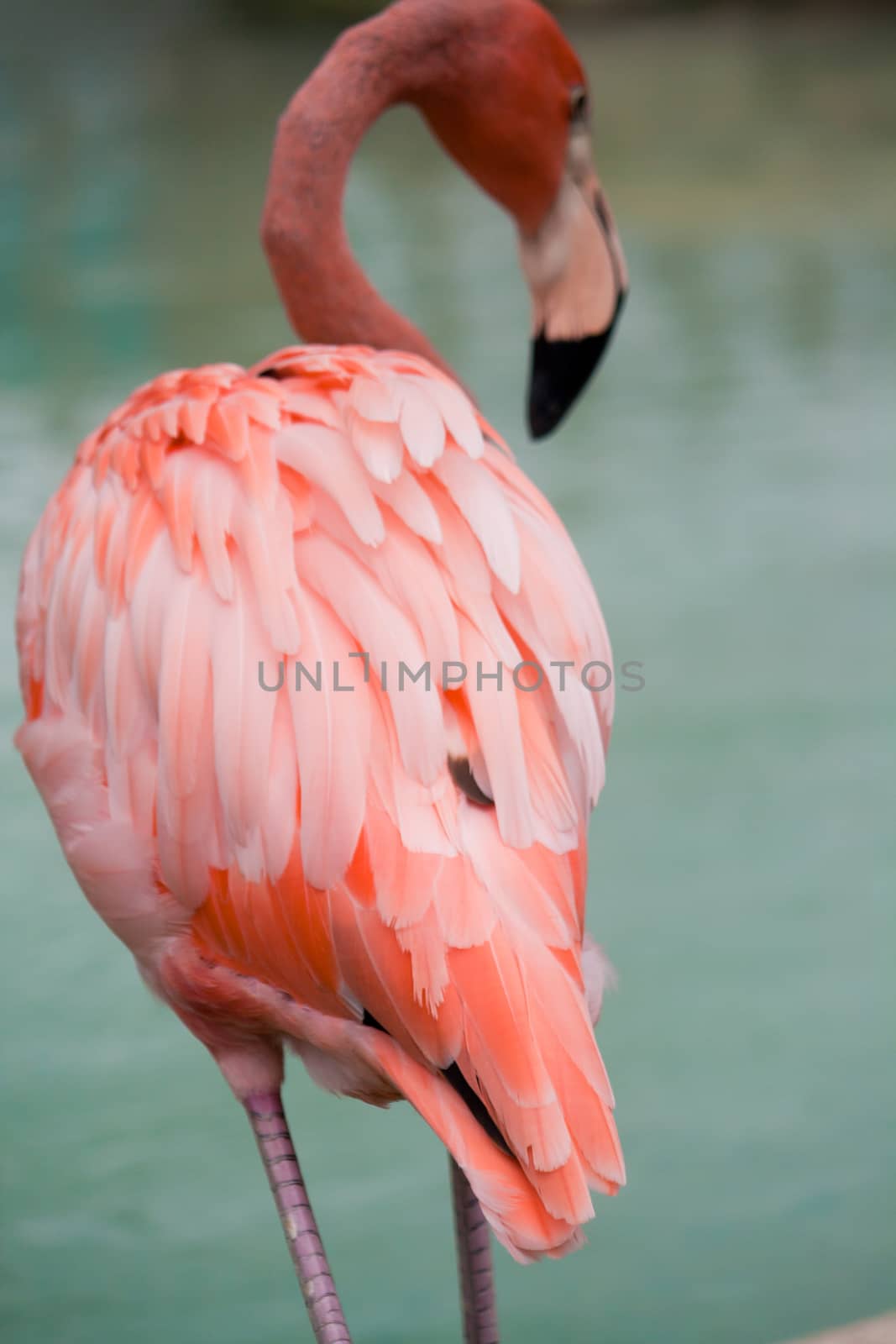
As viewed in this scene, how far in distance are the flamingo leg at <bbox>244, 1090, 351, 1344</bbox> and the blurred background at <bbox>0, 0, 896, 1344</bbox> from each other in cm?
50

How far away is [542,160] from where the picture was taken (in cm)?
189

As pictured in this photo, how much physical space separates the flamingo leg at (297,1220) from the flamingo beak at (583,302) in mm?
984

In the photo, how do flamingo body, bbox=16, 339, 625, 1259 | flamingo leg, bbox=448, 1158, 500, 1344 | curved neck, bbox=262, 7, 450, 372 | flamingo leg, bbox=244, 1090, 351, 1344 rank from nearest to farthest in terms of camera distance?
flamingo body, bbox=16, 339, 625, 1259 < flamingo leg, bbox=244, 1090, 351, 1344 < flamingo leg, bbox=448, 1158, 500, 1344 < curved neck, bbox=262, 7, 450, 372

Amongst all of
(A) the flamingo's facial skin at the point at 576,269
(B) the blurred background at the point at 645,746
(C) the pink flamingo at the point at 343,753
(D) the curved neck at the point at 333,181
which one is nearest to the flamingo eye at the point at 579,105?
(A) the flamingo's facial skin at the point at 576,269

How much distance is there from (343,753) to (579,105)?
1.09 meters

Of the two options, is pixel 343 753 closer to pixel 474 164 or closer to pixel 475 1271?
pixel 475 1271

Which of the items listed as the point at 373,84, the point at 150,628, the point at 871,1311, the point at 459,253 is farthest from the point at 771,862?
the point at 459,253

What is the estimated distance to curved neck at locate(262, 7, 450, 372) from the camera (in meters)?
1.74

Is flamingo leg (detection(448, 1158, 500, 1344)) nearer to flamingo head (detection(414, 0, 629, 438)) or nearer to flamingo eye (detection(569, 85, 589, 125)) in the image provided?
flamingo head (detection(414, 0, 629, 438))

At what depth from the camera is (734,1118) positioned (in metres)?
2.02

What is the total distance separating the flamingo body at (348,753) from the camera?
1.07m

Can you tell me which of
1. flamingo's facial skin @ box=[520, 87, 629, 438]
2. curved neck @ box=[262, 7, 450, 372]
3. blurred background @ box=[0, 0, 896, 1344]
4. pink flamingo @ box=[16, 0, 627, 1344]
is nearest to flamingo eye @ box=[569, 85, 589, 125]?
flamingo's facial skin @ box=[520, 87, 629, 438]

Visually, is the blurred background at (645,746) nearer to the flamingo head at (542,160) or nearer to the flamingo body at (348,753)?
the flamingo body at (348,753)

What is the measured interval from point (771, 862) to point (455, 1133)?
5.25 ft
